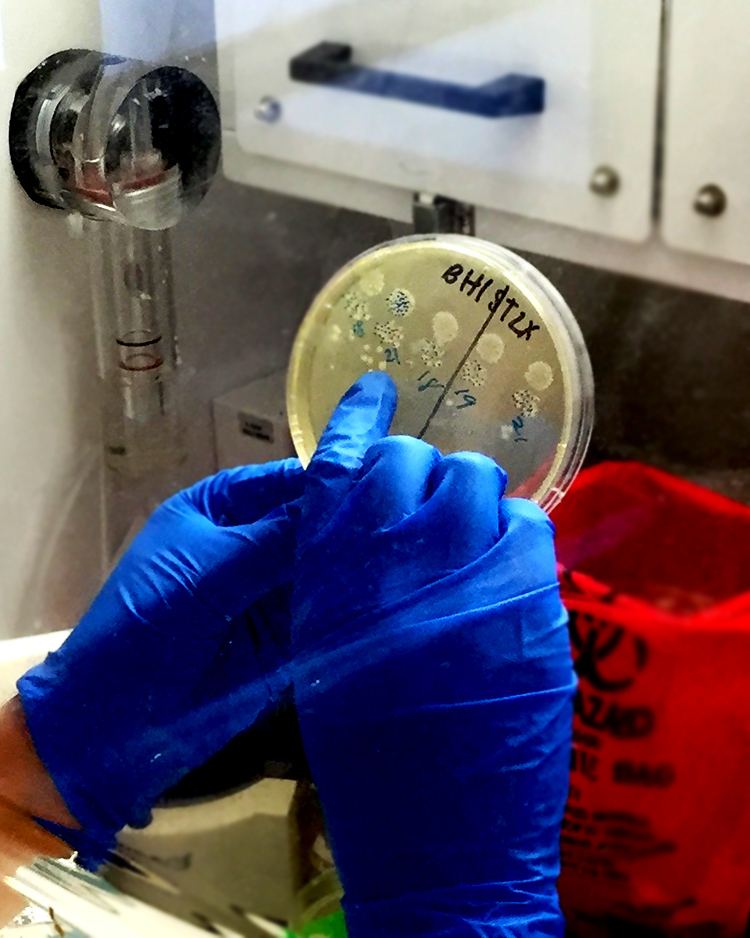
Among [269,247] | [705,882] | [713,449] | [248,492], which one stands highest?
[269,247]

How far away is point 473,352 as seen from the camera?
34.2 inches

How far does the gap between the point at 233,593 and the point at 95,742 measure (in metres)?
0.16

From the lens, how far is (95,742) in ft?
2.70

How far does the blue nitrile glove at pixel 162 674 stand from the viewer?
2.65ft

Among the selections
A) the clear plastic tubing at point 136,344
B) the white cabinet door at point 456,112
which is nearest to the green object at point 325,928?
the clear plastic tubing at point 136,344

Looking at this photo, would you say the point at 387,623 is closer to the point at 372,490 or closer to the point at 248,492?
the point at 372,490

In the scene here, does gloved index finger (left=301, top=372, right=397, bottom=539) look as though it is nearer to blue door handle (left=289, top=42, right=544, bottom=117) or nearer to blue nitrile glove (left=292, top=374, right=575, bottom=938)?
blue nitrile glove (left=292, top=374, right=575, bottom=938)

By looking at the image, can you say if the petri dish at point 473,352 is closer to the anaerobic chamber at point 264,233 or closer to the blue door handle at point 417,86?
the anaerobic chamber at point 264,233

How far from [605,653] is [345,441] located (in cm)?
26

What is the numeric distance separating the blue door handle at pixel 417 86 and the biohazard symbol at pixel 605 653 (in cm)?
48

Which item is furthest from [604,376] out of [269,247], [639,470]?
[269,247]

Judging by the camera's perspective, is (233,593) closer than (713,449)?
Yes

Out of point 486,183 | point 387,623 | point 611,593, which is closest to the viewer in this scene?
point 387,623

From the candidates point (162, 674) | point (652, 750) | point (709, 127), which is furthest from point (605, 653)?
point (709, 127)
